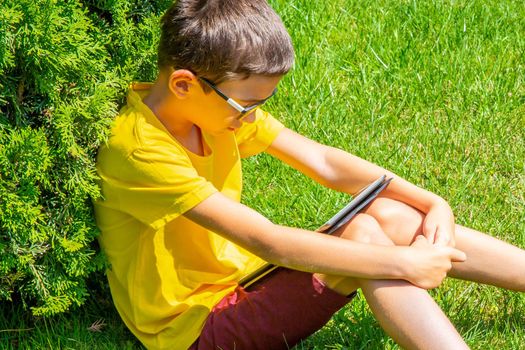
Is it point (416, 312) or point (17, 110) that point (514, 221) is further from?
point (17, 110)

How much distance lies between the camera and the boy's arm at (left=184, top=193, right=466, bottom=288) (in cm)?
292

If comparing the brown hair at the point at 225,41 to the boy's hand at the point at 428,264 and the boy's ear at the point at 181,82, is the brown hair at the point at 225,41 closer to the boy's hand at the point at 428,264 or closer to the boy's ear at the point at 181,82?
the boy's ear at the point at 181,82

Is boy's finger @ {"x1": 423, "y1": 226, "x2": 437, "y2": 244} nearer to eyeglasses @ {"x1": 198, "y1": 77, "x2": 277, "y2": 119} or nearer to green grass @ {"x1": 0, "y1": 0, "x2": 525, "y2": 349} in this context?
green grass @ {"x1": 0, "y1": 0, "x2": 525, "y2": 349}

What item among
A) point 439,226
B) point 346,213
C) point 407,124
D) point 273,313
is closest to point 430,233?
point 439,226

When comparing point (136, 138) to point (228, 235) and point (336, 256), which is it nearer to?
point (228, 235)

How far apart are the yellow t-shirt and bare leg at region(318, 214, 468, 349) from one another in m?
0.50

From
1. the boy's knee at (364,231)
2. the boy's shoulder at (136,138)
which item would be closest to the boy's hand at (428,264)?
the boy's knee at (364,231)

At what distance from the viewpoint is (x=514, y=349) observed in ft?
10.9

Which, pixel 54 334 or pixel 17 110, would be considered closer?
pixel 17 110

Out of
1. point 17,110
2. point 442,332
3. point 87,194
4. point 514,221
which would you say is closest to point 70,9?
point 17,110

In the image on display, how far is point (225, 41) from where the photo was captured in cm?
292

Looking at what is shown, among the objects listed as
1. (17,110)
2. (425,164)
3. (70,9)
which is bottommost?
(425,164)

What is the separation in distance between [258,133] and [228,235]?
0.58 meters

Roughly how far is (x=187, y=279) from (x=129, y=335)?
0.38m
